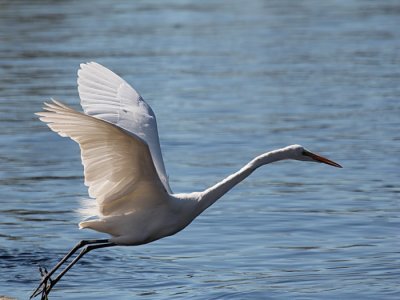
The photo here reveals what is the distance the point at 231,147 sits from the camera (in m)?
15.7

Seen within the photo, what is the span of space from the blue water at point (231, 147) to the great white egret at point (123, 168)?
848 millimetres

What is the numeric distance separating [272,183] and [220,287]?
4.36 meters

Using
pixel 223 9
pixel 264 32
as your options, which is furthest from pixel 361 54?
pixel 223 9

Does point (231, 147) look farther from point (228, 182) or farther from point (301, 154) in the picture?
point (228, 182)

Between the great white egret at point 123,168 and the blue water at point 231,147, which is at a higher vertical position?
the great white egret at point 123,168

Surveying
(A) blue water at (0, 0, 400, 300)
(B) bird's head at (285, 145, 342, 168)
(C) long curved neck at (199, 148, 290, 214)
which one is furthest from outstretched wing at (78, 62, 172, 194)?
(A) blue water at (0, 0, 400, 300)

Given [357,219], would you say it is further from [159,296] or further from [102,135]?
[102,135]

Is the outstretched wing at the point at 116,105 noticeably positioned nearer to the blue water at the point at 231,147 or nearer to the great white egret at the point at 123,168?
the great white egret at the point at 123,168

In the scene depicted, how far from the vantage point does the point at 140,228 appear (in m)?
8.77

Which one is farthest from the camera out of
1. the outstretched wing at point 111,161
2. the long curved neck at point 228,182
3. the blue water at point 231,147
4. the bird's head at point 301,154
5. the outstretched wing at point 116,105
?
the blue water at point 231,147

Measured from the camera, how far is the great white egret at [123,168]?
7750 mm

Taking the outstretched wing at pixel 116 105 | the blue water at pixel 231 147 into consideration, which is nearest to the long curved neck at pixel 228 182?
the outstretched wing at pixel 116 105

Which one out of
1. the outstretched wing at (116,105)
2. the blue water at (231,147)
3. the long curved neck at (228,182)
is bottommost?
the blue water at (231,147)

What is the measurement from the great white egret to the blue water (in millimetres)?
848
